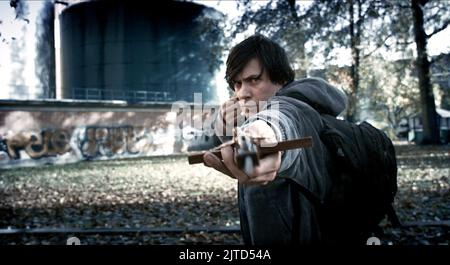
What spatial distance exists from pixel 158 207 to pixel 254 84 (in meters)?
5.13

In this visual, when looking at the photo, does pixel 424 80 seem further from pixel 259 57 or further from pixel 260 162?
pixel 260 162

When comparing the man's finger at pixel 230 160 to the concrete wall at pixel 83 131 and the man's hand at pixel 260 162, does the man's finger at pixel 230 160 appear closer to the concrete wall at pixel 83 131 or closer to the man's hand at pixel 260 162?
the man's hand at pixel 260 162

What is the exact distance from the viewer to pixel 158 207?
6184 millimetres

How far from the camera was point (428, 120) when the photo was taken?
1577 cm

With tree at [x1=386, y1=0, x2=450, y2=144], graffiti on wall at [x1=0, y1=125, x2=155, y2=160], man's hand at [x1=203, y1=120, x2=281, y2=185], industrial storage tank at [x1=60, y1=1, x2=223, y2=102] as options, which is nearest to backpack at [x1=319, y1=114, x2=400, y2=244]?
man's hand at [x1=203, y1=120, x2=281, y2=185]

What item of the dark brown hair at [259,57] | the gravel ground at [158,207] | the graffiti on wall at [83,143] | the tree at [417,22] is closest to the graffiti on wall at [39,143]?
the graffiti on wall at [83,143]

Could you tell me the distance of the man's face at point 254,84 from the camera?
1460mm

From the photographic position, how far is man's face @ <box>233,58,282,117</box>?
1.46m

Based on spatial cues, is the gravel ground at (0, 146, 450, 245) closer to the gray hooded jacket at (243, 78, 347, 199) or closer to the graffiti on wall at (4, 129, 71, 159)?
the gray hooded jacket at (243, 78, 347, 199)

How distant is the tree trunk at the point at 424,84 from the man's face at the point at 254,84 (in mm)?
5571

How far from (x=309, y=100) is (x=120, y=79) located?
78.5 feet

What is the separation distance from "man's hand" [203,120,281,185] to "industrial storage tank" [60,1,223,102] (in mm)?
21835
